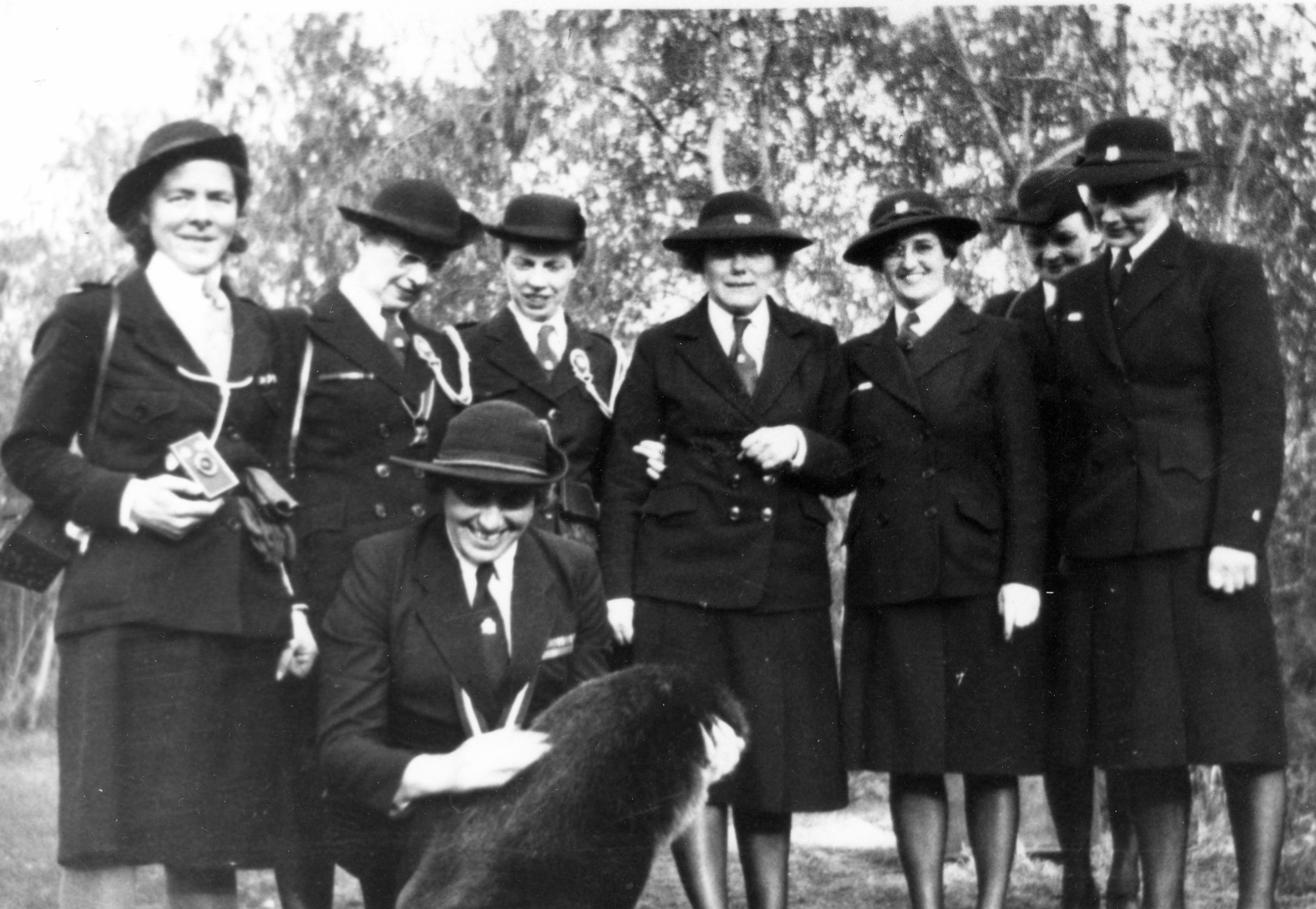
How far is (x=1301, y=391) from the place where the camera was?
4.11 m

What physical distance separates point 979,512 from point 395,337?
1.52m

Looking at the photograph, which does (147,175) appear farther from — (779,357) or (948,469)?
(948,469)

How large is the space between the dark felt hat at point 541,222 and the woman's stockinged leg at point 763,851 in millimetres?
1566

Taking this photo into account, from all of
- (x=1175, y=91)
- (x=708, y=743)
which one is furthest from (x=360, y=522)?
(x=1175, y=91)

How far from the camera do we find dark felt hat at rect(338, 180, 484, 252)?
3895 millimetres

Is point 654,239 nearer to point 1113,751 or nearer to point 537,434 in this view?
point 537,434

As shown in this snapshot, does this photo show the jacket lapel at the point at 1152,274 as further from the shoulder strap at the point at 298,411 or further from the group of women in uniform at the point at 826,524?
the shoulder strap at the point at 298,411

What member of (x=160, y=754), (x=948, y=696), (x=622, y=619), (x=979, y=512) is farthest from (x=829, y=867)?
(x=160, y=754)

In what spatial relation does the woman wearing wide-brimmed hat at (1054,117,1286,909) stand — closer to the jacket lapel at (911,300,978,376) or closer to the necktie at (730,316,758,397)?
the jacket lapel at (911,300,978,376)

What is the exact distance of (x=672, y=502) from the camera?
3842mm

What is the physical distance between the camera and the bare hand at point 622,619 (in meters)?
3.80

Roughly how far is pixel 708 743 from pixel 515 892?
52 centimetres

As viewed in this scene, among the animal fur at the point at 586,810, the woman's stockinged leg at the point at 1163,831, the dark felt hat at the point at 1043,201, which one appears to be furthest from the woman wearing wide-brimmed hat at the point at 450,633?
the dark felt hat at the point at 1043,201

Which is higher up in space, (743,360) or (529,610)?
(743,360)
